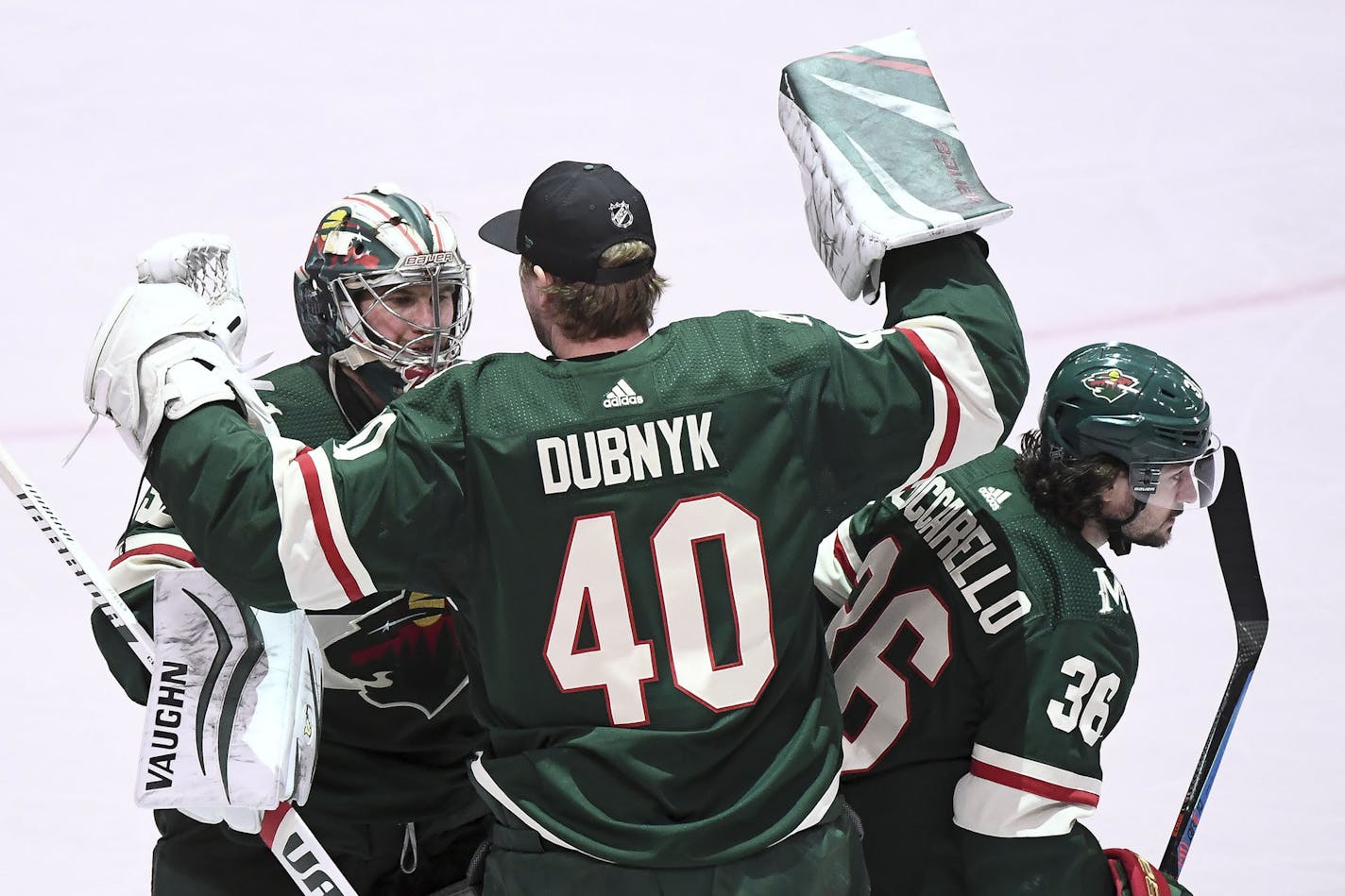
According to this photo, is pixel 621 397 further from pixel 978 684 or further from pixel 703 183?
pixel 703 183

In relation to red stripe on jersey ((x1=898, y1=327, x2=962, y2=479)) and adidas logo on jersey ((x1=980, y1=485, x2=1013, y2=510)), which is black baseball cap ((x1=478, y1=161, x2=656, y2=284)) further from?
adidas logo on jersey ((x1=980, y1=485, x2=1013, y2=510))

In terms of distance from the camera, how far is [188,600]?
2244 millimetres

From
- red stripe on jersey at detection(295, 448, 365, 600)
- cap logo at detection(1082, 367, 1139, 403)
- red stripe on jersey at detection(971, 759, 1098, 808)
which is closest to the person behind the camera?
red stripe on jersey at detection(295, 448, 365, 600)

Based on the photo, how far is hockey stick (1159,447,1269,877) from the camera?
2.62 metres

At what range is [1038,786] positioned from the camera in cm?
222

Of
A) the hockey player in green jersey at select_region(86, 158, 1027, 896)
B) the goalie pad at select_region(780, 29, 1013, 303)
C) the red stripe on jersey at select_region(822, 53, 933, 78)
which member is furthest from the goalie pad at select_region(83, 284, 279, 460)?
the red stripe on jersey at select_region(822, 53, 933, 78)

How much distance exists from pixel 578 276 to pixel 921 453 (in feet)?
1.49

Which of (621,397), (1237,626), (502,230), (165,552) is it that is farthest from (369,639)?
(1237,626)

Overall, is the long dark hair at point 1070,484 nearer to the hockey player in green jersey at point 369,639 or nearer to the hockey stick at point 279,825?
the hockey player in green jersey at point 369,639

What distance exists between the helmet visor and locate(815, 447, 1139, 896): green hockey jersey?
4.5 inches

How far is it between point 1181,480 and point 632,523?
881 millimetres

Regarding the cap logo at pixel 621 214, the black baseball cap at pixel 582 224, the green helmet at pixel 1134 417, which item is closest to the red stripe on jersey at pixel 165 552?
the black baseball cap at pixel 582 224

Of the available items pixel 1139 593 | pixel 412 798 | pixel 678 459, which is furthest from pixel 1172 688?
pixel 678 459

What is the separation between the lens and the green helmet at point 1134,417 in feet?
7.57
